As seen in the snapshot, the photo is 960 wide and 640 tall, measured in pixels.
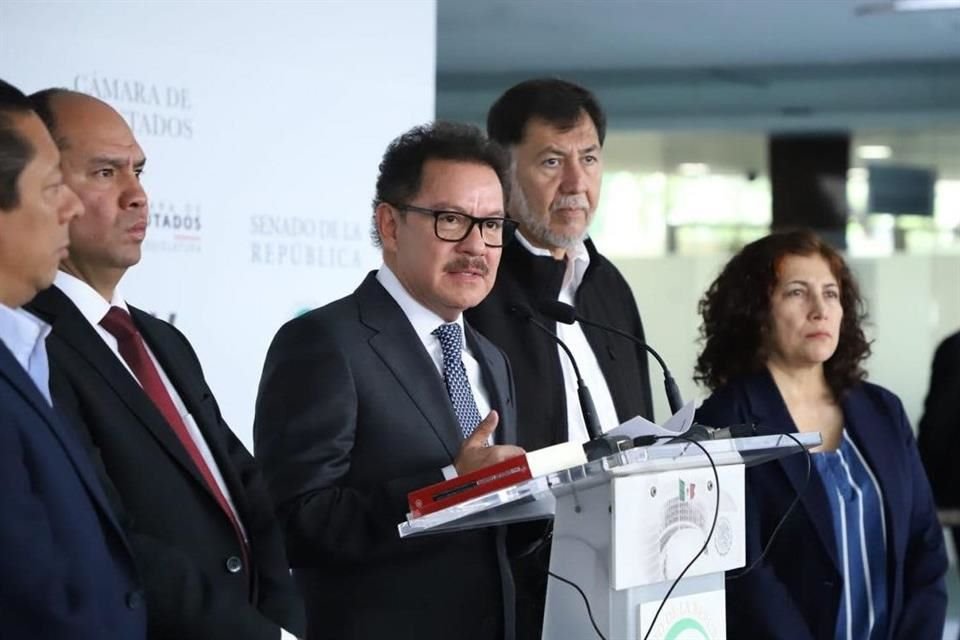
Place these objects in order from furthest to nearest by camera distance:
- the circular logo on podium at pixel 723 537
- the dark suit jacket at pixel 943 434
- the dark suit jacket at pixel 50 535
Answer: the dark suit jacket at pixel 943 434
the circular logo on podium at pixel 723 537
the dark suit jacket at pixel 50 535

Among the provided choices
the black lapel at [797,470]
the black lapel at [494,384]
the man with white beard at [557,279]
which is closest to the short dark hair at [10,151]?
the black lapel at [494,384]

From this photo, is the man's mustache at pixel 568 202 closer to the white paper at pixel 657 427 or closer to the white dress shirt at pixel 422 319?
the white dress shirt at pixel 422 319

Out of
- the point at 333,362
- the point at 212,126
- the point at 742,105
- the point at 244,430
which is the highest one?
the point at 742,105

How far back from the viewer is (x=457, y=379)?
110 inches

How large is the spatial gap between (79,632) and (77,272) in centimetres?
72

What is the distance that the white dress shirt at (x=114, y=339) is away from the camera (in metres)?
2.42

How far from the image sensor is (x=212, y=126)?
15.6 feet

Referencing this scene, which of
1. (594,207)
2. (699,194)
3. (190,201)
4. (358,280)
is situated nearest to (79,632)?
(594,207)

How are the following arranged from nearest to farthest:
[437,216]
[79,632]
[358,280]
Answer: [79,632] < [437,216] < [358,280]

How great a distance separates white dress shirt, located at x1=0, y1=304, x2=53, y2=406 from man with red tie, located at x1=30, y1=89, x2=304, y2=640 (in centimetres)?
13

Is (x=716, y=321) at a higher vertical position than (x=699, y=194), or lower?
lower

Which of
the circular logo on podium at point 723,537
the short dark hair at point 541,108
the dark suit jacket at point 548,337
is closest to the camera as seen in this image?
the circular logo on podium at point 723,537

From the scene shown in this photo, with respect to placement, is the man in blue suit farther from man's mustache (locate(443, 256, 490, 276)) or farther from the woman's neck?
the woman's neck

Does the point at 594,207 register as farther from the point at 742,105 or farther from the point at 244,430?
the point at 742,105
